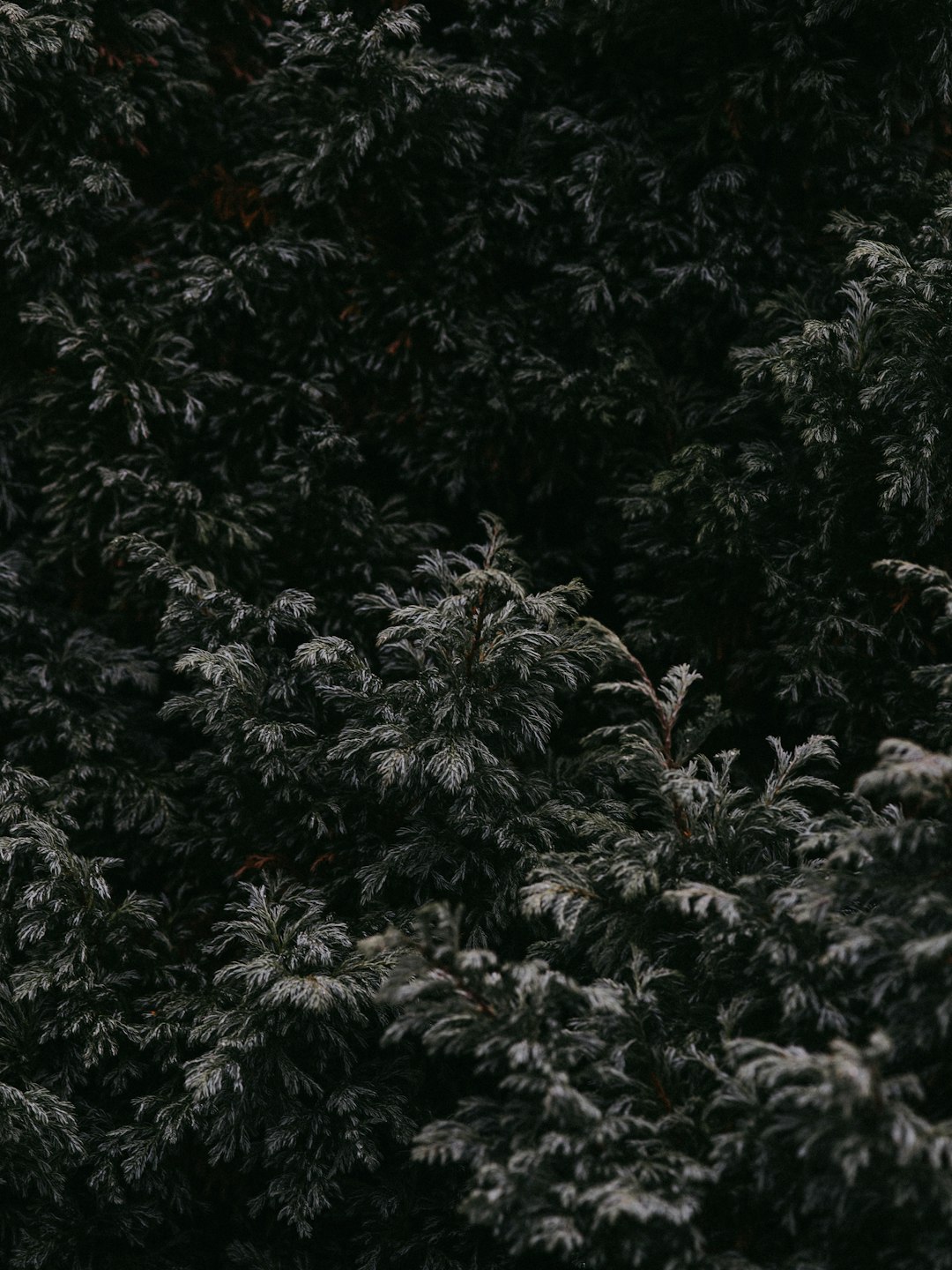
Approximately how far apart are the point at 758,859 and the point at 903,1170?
91 cm

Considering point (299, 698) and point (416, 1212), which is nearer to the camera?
point (416, 1212)

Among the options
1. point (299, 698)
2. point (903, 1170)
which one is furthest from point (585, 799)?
point (903, 1170)

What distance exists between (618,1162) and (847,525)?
78.4 inches

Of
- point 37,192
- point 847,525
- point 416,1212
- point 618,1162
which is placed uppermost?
point 37,192

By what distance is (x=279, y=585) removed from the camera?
367 centimetres

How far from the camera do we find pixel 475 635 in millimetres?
2729

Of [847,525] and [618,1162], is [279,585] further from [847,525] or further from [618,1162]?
[618,1162]

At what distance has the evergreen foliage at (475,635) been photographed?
6.97 feet

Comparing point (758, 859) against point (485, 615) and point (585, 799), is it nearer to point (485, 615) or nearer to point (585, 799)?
point (585, 799)

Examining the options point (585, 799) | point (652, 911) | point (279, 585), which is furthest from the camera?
point (279, 585)

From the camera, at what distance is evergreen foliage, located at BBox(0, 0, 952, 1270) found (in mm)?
2123

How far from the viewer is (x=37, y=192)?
3.46 meters

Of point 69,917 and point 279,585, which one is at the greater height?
point 279,585

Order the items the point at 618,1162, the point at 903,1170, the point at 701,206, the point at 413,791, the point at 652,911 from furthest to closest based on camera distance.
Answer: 1. the point at 701,206
2. the point at 413,791
3. the point at 652,911
4. the point at 618,1162
5. the point at 903,1170
